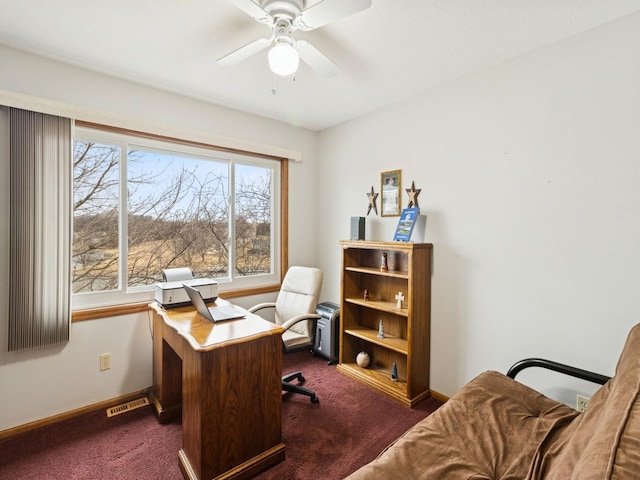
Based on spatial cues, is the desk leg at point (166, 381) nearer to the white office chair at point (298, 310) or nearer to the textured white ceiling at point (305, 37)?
the white office chair at point (298, 310)

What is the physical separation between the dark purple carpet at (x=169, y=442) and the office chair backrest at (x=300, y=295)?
0.67 metres

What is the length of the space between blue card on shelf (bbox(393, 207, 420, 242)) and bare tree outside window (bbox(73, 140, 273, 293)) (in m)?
1.47

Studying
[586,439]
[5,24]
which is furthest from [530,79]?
[5,24]

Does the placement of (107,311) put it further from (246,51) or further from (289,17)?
(289,17)

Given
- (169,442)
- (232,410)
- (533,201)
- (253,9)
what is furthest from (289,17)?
(169,442)

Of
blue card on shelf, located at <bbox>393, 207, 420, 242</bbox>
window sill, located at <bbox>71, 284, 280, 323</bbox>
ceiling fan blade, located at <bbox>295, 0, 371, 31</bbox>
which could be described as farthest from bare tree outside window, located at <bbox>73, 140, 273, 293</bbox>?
ceiling fan blade, located at <bbox>295, 0, 371, 31</bbox>

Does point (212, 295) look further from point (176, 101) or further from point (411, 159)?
point (411, 159)

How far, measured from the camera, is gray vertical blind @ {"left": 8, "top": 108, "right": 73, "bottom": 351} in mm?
1966

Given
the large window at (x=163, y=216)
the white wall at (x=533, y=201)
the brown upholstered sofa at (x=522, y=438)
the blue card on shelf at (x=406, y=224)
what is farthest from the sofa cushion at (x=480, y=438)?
the large window at (x=163, y=216)

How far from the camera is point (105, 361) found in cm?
234

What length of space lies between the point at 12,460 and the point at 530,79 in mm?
3964

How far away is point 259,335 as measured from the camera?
1.71m

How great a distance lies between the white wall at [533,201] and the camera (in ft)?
5.52

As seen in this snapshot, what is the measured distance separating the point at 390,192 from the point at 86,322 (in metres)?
2.67
